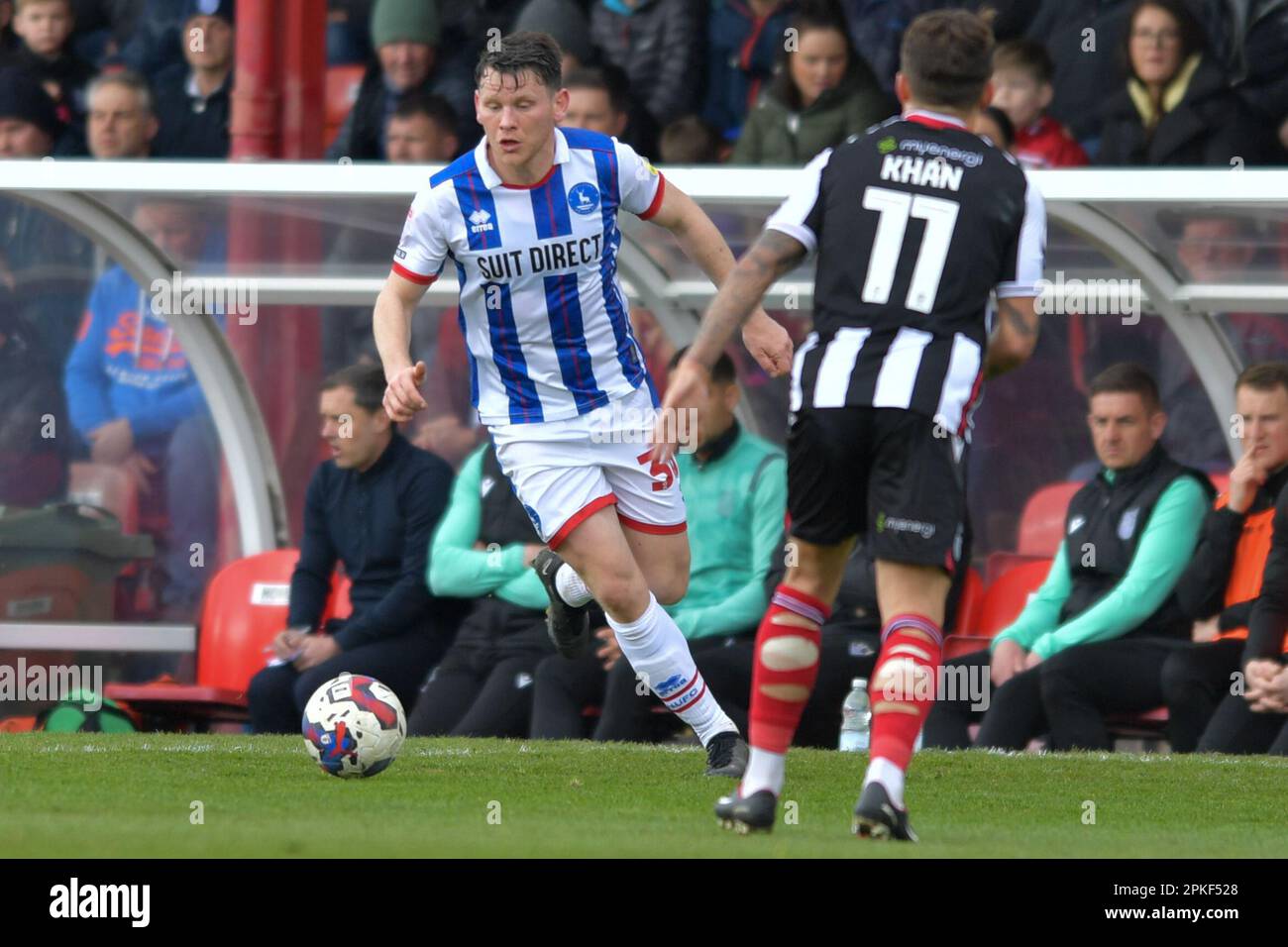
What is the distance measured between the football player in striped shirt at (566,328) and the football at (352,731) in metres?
0.72

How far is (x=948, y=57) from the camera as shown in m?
5.11

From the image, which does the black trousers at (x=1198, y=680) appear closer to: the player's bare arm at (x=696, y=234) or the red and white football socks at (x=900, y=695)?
the player's bare arm at (x=696, y=234)

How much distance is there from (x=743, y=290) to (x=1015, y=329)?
650 millimetres

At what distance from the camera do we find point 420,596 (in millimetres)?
9148

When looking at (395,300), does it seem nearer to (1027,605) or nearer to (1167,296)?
(1027,605)

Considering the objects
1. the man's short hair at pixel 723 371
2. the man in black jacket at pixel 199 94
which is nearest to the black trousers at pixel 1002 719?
the man's short hair at pixel 723 371

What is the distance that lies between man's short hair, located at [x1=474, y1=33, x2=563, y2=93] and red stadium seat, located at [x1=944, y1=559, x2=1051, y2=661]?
369 cm

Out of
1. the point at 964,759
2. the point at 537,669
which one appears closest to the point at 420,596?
the point at 537,669

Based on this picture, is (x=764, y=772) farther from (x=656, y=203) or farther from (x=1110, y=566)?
(x=1110, y=566)

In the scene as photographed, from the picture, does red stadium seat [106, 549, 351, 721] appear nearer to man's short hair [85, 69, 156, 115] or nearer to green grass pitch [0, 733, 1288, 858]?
green grass pitch [0, 733, 1288, 858]

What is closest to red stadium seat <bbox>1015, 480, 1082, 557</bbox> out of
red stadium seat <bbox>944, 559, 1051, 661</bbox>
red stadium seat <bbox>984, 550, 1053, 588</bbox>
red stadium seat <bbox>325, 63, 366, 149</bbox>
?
red stadium seat <bbox>984, 550, 1053, 588</bbox>

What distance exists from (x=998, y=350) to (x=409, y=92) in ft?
21.5

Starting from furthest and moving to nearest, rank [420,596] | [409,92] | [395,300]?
[409,92] → [420,596] → [395,300]

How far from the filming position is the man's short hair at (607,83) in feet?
33.3
